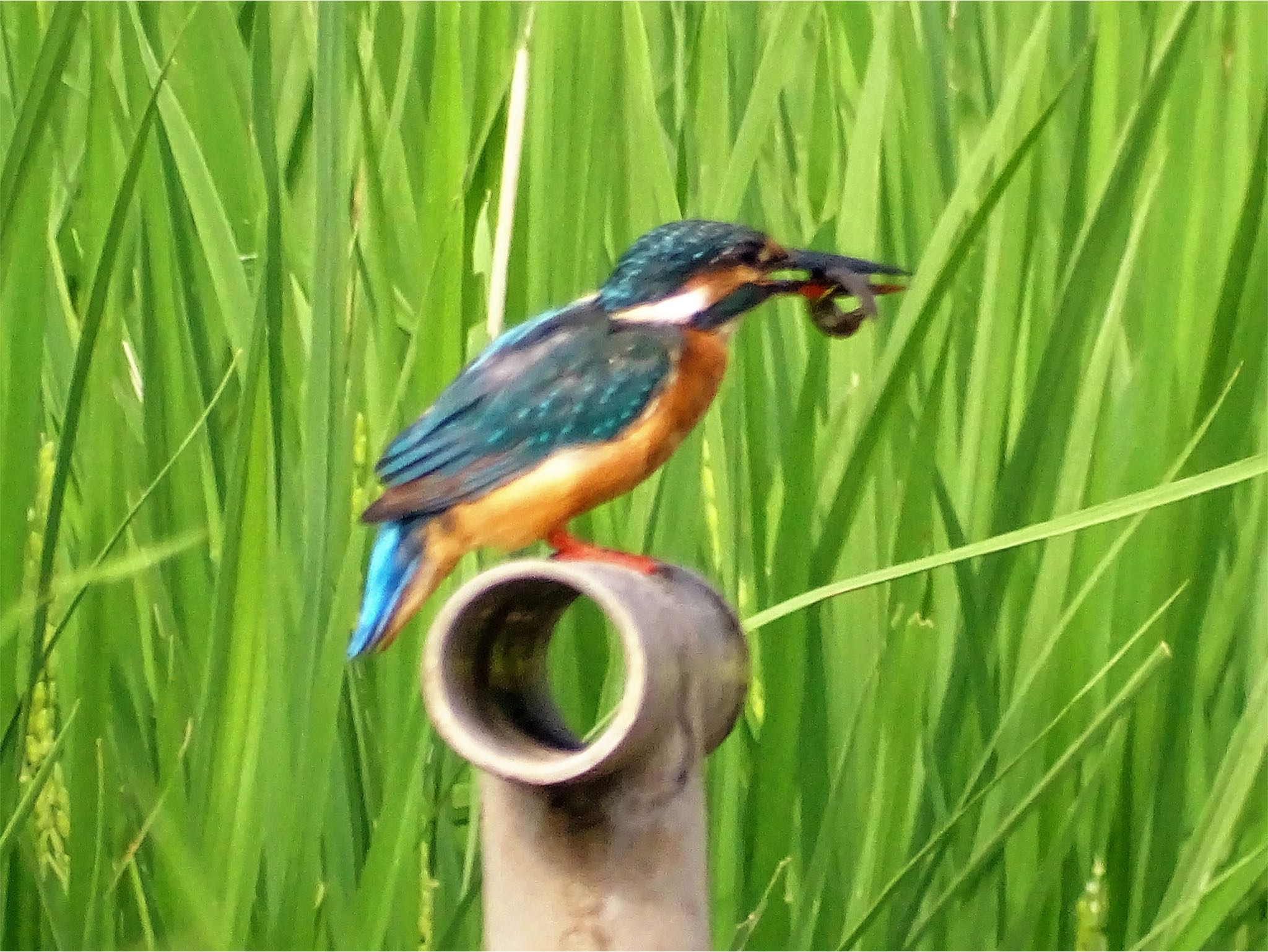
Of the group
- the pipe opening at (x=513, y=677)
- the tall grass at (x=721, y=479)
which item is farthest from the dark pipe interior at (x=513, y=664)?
the tall grass at (x=721, y=479)

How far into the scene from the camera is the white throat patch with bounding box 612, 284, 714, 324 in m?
0.81

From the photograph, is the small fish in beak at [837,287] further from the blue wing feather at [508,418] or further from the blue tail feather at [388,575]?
the blue tail feather at [388,575]

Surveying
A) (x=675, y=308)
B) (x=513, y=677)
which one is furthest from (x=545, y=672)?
(x=675, y=308)

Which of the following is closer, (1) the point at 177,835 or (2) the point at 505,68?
(1) the point at 177,835

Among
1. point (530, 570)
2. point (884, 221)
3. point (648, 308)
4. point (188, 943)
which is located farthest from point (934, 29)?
point (188, 943)

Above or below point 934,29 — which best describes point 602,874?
below

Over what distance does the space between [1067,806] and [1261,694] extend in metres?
0.17

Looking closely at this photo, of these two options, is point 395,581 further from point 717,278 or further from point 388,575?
point 717,278

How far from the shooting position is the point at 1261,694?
0.89m

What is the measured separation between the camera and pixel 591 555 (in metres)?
0.81

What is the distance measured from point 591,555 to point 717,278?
14 cm

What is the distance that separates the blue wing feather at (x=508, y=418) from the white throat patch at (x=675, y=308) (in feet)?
0.10

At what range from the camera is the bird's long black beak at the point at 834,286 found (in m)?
0.76

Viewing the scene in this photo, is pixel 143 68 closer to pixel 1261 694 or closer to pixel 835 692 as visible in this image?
pixel 835 692
